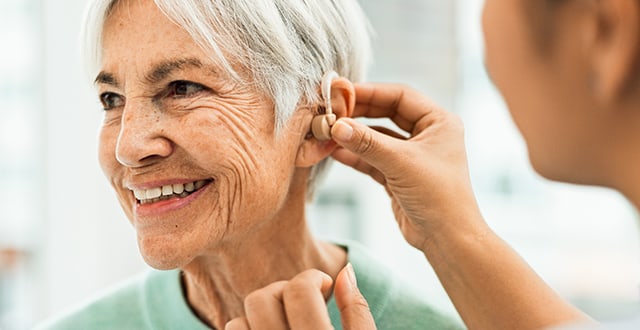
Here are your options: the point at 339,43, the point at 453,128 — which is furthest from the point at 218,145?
the point at 453,128

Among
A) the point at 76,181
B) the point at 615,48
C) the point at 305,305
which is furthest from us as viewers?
the point at 76,181

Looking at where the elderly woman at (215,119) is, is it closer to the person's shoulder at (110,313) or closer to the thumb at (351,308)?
the person's shoulder at (110,313)

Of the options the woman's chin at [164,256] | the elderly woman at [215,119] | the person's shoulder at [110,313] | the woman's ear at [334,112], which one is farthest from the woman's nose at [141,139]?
the person's shoulder at [110,313]

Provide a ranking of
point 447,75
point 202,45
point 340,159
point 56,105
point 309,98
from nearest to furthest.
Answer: point 202,45 < point 309,98 < point 340,159 < point 56,105 < point 447,75

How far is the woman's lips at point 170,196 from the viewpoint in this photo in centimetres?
128

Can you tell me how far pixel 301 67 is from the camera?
133 cm

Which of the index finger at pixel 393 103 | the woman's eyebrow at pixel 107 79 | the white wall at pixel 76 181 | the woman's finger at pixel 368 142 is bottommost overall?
the woman's finger at pixel 368 142

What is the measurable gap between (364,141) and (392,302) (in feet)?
1.13

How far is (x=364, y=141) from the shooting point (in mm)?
1282

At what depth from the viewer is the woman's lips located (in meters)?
1.28

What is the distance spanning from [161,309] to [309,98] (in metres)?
0.46

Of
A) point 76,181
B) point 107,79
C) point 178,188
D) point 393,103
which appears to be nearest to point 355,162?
point 393,103

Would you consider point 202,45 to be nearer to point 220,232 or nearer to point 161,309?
point 220,232

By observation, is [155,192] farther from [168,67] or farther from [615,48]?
[615,48]
